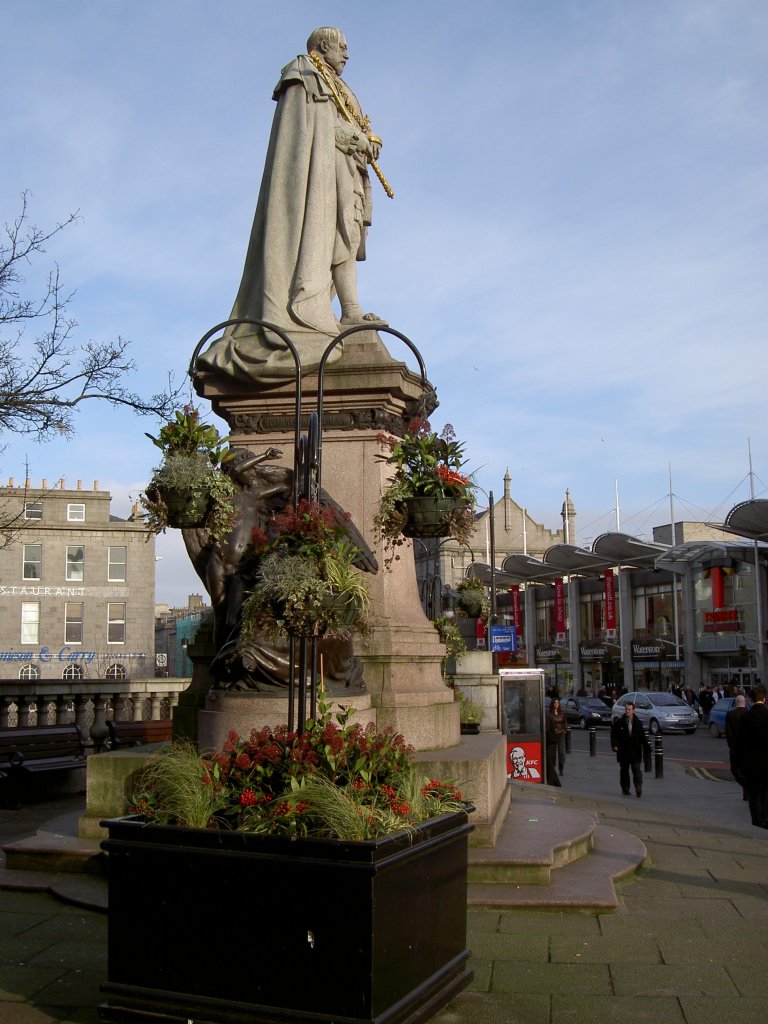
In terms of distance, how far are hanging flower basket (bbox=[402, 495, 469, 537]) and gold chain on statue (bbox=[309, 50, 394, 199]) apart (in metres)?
5.36

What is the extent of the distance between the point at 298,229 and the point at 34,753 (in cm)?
819

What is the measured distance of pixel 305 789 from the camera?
16.3 ft

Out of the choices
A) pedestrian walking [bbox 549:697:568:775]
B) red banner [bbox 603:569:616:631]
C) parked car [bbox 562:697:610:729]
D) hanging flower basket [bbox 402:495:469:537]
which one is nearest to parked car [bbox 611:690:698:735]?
parked car [bbox 562:697:610:729]

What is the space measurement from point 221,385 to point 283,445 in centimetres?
91

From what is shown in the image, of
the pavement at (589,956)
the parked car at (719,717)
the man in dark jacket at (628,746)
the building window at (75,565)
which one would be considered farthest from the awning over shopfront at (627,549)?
the pavement at (589,956)

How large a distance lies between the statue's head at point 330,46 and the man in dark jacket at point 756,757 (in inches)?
355

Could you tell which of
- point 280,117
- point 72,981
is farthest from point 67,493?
point 72,981

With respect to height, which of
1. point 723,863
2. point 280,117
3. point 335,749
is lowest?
point 723,863

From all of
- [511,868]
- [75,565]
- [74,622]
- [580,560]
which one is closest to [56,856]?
[511,868]

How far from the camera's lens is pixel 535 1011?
17.0 feet

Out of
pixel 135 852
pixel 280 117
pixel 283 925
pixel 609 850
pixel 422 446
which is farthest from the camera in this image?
pixel 280 117

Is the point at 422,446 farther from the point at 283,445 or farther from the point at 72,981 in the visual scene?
the point at 72,981

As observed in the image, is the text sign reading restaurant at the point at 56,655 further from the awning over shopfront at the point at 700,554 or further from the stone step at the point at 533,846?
the stone step at the point at 533,846

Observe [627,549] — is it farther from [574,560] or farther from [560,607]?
[560,607]
